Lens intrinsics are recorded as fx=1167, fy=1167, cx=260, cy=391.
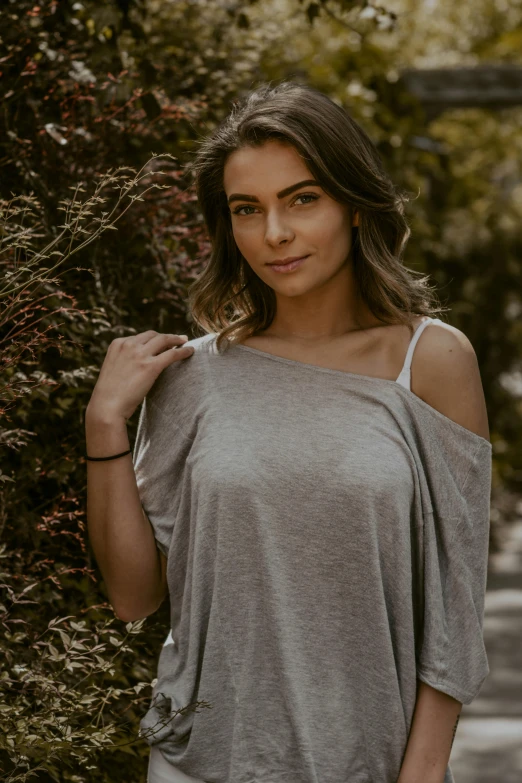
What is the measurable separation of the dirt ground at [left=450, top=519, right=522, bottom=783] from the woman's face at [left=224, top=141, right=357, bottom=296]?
3.15m

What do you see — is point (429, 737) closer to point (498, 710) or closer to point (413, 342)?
point (413, 342)

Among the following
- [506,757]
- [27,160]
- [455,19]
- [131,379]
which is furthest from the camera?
[455,19]

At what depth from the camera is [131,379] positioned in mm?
2361

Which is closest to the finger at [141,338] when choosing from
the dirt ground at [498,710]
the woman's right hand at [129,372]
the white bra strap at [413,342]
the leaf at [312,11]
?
the woman's right hand at [129,372]

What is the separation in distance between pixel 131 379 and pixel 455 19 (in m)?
16.0

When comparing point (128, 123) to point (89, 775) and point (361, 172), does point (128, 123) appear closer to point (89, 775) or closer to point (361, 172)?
point (361, 172)

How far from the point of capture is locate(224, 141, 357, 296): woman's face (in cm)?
233

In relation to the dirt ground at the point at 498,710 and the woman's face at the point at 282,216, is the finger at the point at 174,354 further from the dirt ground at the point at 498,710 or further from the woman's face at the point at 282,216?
the dirt ground at the point at 498,710

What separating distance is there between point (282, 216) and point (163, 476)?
22.9 inches

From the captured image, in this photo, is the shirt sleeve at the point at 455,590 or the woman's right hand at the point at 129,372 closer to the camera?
the shirt sleeve at the point at 455,590

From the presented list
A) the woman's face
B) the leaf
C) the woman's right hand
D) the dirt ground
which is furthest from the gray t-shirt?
the dirt ground

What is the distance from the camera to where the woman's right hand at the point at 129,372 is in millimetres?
2346

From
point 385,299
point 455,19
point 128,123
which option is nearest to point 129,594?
point 385,299

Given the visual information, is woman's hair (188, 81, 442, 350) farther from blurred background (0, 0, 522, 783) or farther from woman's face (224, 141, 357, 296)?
blurred background (0, 0, 522, 783)
